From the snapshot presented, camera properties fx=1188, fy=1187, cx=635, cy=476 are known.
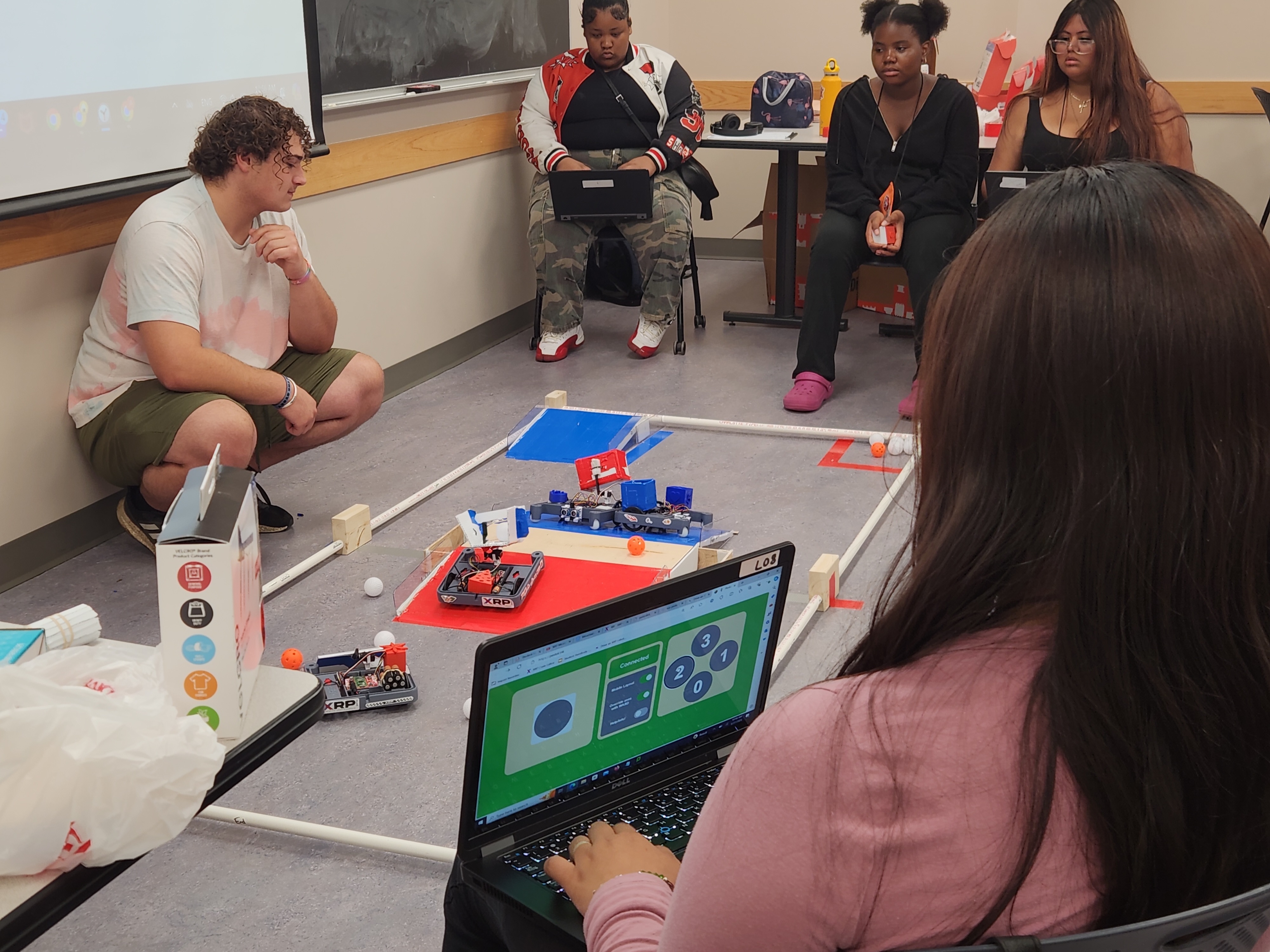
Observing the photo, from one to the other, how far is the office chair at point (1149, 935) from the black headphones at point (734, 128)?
4086mm

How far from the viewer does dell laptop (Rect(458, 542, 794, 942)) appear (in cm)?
99

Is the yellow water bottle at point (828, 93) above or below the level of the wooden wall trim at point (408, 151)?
above

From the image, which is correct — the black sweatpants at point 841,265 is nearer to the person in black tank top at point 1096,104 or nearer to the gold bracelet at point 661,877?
the person in black tank top at point 1096,104

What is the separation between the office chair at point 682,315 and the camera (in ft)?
14.2

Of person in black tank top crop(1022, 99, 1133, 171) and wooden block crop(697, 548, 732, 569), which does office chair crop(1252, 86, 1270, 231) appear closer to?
person in black tank top crop(1022, 99, 1133, 171)

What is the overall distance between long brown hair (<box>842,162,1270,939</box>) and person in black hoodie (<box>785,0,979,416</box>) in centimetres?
302

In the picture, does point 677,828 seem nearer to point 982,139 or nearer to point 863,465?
point 863,465

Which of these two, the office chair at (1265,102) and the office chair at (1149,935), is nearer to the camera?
the office chair at (1149,935)

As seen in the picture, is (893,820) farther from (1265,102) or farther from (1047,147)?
(1265,102)

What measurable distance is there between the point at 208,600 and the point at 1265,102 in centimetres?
467

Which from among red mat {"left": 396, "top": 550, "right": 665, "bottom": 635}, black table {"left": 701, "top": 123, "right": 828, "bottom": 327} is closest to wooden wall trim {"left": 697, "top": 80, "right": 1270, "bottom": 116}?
black table {"left": 701, "top": 123, "right": 828, "bottom": 327}

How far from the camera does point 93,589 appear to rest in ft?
8.39

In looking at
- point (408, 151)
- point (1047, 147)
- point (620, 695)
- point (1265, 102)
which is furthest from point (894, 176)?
point (620, 695)

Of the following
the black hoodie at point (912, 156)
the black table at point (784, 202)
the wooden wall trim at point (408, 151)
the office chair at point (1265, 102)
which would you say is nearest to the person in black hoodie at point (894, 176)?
the black hoodie at point (912, 156)
